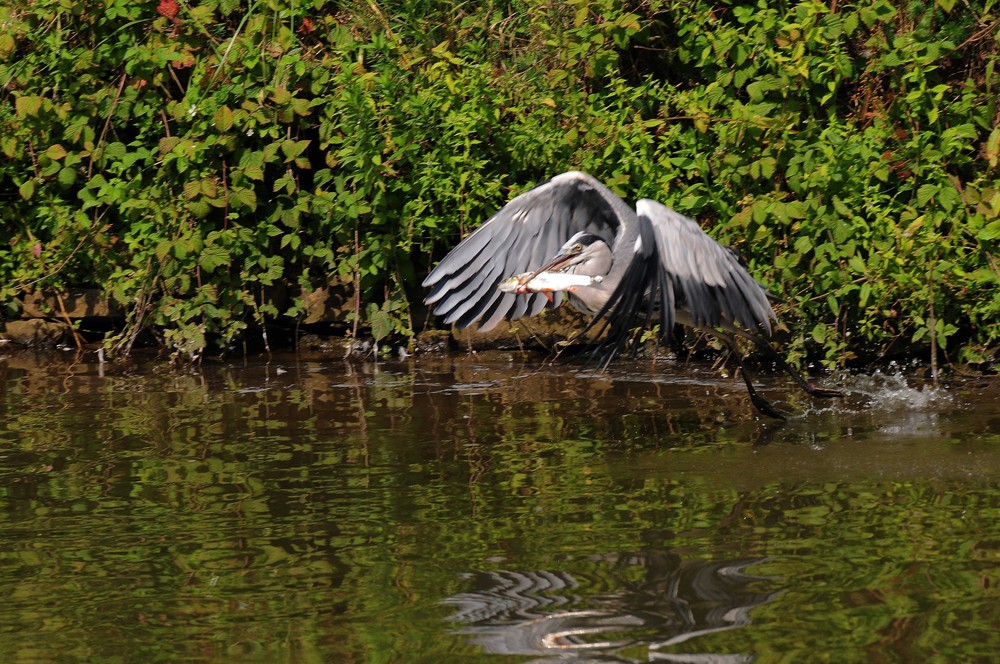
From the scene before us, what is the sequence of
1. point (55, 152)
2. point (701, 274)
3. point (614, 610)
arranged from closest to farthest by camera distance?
1. point (614, 610)
2. point (701, 274)
3. point (55, 152)

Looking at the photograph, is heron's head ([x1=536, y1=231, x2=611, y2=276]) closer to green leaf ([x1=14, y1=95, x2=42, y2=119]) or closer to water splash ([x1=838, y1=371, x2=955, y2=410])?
water splash ([x1=838, y1=371, x2=955, y2=410])

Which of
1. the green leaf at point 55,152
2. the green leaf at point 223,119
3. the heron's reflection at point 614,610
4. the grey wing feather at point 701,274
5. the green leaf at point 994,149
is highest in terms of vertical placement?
the green leaf at point 223,119

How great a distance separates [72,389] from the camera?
723 centimetres

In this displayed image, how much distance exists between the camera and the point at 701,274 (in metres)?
6.02

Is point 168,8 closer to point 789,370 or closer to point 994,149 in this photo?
point 789,370

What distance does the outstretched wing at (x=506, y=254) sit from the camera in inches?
267

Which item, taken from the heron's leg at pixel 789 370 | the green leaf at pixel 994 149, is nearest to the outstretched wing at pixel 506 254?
the heron's leg at pixel 789 370

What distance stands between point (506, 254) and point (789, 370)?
1.56 meters

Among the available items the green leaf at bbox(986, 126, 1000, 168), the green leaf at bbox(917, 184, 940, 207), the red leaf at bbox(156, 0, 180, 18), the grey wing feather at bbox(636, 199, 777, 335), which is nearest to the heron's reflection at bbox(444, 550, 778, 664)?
the grey wing feather at bbox(636, 199, 777, 335)

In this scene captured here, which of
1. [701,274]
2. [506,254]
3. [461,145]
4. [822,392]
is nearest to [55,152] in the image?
[461,145]

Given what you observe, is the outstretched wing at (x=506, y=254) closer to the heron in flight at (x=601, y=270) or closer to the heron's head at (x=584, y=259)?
the heron in flight at (x=601, y=270)

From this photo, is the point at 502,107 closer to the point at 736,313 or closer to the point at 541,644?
the point at 736,313

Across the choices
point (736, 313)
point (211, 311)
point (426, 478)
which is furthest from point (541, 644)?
point (211, 311)

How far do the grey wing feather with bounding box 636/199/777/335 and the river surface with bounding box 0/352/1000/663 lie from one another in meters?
0.52
